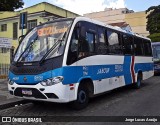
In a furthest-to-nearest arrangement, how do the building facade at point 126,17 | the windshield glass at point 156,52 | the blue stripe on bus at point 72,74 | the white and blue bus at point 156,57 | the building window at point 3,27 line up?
the building facade at point 126,17 < the building window at point 3,27 < the windshield glass at point 156,52 < the white and blue bus at point 156,57 < the blue stripe on bus at point 72,74

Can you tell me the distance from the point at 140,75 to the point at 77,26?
6.79 metres

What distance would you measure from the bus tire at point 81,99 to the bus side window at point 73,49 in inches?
35.9

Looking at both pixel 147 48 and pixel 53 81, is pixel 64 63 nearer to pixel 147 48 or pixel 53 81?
pixel 53 81

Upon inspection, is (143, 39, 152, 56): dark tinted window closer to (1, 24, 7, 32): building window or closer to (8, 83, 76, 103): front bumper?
(8, 83, 76, 103): front bumper

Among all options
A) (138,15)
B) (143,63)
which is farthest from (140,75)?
(138,15)

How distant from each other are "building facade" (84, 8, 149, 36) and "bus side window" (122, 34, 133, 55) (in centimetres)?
7568

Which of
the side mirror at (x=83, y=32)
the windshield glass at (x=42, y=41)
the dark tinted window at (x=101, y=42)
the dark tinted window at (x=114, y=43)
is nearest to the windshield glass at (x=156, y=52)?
the dark tinted window at (x=114, y=43)

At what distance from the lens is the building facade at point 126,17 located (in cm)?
9262

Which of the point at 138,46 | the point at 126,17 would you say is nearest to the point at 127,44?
the point at 138,46

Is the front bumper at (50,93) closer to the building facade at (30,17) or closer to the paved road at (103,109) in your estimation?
the paved road at (103,109)

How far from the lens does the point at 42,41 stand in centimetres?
830

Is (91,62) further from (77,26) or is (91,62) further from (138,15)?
(138,15)

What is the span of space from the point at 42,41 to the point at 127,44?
5.38 metres

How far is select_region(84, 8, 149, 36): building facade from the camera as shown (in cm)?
9262
